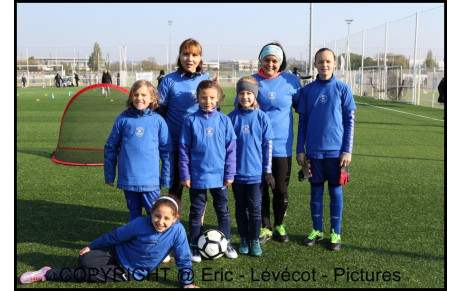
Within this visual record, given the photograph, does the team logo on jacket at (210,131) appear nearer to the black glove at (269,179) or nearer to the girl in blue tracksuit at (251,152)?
the girl in blue tracksuit at (251,152)

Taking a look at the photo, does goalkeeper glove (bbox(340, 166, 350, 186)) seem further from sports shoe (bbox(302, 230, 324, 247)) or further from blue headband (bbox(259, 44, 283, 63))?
blue headband (bbox(259, 44, 283, 63))

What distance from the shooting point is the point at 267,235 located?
4504 millimetres

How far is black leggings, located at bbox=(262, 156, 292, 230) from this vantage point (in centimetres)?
443

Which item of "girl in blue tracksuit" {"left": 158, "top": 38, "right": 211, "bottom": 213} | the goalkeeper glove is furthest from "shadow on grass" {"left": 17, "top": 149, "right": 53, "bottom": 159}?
the goalkeeper glove

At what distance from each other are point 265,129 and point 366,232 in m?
1.60

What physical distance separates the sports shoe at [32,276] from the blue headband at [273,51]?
2652mm

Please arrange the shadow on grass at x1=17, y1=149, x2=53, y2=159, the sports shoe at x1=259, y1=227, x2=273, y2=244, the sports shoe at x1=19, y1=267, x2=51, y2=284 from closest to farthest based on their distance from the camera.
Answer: the sports shoe at x1=19, y1=267, x2=51, y2=284 < the sports shoe at x1=259, y1=227, x2=273, y2=244 < the shadow on grass at x1=17, y1=149, x2=53, y2=159

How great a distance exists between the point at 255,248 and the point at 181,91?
1.57 metres

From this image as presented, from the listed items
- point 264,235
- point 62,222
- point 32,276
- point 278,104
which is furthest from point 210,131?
point 62,222

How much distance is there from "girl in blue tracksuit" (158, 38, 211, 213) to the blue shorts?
126 cm

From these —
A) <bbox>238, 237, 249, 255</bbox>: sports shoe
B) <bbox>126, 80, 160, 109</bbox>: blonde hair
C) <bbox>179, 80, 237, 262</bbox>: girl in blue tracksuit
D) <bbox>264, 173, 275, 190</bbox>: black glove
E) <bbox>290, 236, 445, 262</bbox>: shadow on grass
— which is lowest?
<bbox>290, 236, 445, 262</bbox>: shadow on grass

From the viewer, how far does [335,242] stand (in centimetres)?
429

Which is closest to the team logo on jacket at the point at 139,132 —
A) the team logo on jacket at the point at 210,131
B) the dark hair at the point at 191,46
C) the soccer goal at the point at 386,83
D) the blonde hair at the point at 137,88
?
the blonde hair at the point at 137,88

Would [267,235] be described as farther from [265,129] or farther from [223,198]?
[265,129]
